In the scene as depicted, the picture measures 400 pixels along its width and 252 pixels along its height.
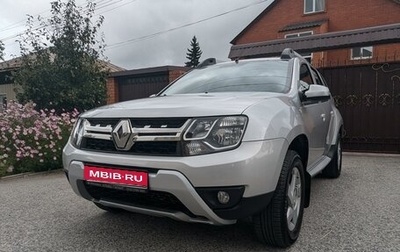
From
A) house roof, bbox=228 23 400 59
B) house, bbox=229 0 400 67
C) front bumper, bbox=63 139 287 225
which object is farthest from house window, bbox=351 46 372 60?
front bumper, bbox=63 139 287 225

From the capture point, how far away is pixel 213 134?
2344mm

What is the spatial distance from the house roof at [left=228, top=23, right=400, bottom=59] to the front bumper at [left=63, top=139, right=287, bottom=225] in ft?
19.5

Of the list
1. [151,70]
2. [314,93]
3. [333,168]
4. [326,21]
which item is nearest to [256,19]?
[326,21]

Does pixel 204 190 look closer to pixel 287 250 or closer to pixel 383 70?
pixel 287 250

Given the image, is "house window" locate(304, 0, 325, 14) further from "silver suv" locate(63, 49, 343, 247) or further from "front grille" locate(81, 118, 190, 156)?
"front grille" locate(81, 118, 190, 156)

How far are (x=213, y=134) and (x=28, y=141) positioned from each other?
5019mm

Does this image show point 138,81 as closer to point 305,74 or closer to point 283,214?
point 305,74

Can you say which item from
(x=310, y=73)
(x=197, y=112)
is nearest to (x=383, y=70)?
(x=310, y=73)

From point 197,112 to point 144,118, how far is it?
39 cm

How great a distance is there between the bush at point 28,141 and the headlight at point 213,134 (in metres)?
4.71

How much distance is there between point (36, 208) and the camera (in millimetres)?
4020

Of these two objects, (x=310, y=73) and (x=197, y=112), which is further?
(x=310, y=73)

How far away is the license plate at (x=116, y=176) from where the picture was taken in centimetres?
242

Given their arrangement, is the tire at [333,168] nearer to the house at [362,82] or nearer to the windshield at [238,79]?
the windshield at [238,79]
